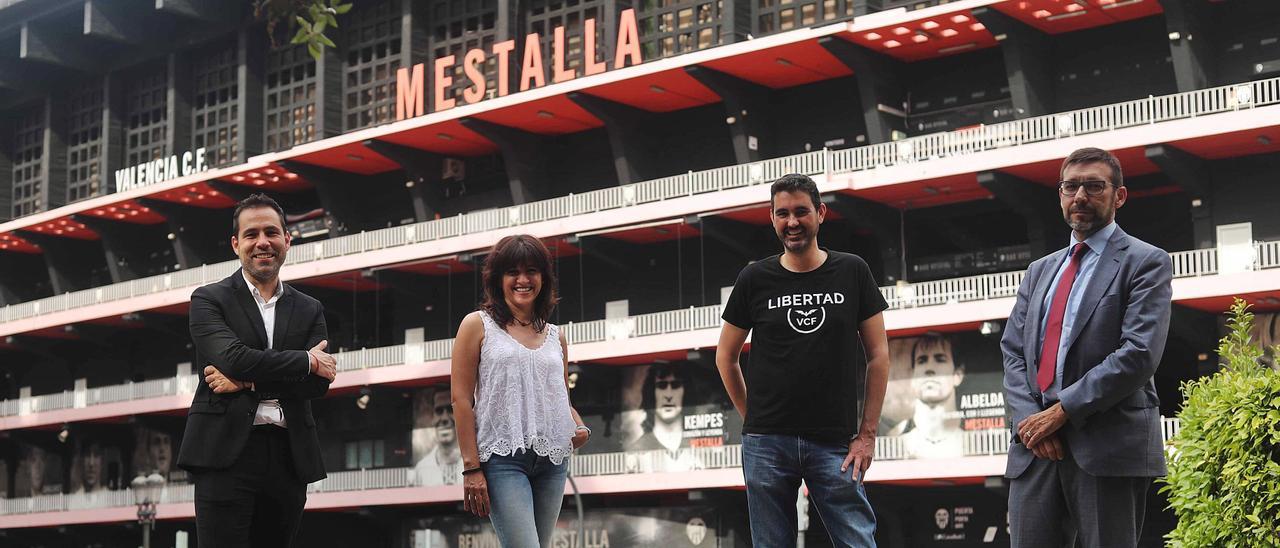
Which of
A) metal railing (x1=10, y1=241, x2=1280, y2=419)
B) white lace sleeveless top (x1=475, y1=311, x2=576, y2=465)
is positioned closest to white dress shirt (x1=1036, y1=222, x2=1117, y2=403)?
white lace sleeveless top (x1=475, y1=311, x2=576, y2=465)

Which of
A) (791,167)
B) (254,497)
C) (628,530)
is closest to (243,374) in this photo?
(254,497)

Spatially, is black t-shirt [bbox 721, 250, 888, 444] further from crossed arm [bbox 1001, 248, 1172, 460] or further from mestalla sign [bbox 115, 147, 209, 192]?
mestalla sign [bbox 115, 147, 209, 192]

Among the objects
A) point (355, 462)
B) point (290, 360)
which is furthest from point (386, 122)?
point (290, 360)

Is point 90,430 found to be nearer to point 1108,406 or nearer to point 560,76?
point 560,76

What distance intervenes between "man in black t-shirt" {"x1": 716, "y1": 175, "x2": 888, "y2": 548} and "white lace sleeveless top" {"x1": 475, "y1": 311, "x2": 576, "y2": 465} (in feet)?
3.08

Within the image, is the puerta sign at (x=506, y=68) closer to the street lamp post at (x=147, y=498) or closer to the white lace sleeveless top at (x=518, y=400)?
the street lamp post at (x=147, y=498)

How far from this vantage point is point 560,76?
39969mm

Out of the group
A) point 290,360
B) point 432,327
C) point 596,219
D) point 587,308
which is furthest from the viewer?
point 432,327

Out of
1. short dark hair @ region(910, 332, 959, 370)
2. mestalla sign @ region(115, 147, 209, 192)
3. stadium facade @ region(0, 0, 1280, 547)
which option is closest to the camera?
stadium facade @ region(0, 0, 1280, 547)

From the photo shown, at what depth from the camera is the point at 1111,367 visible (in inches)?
277

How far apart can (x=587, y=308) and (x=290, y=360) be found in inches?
1368

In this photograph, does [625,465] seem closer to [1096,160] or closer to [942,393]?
[942,393]

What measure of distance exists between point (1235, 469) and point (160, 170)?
44.3m

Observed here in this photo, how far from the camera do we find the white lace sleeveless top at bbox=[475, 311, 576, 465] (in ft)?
25.9
